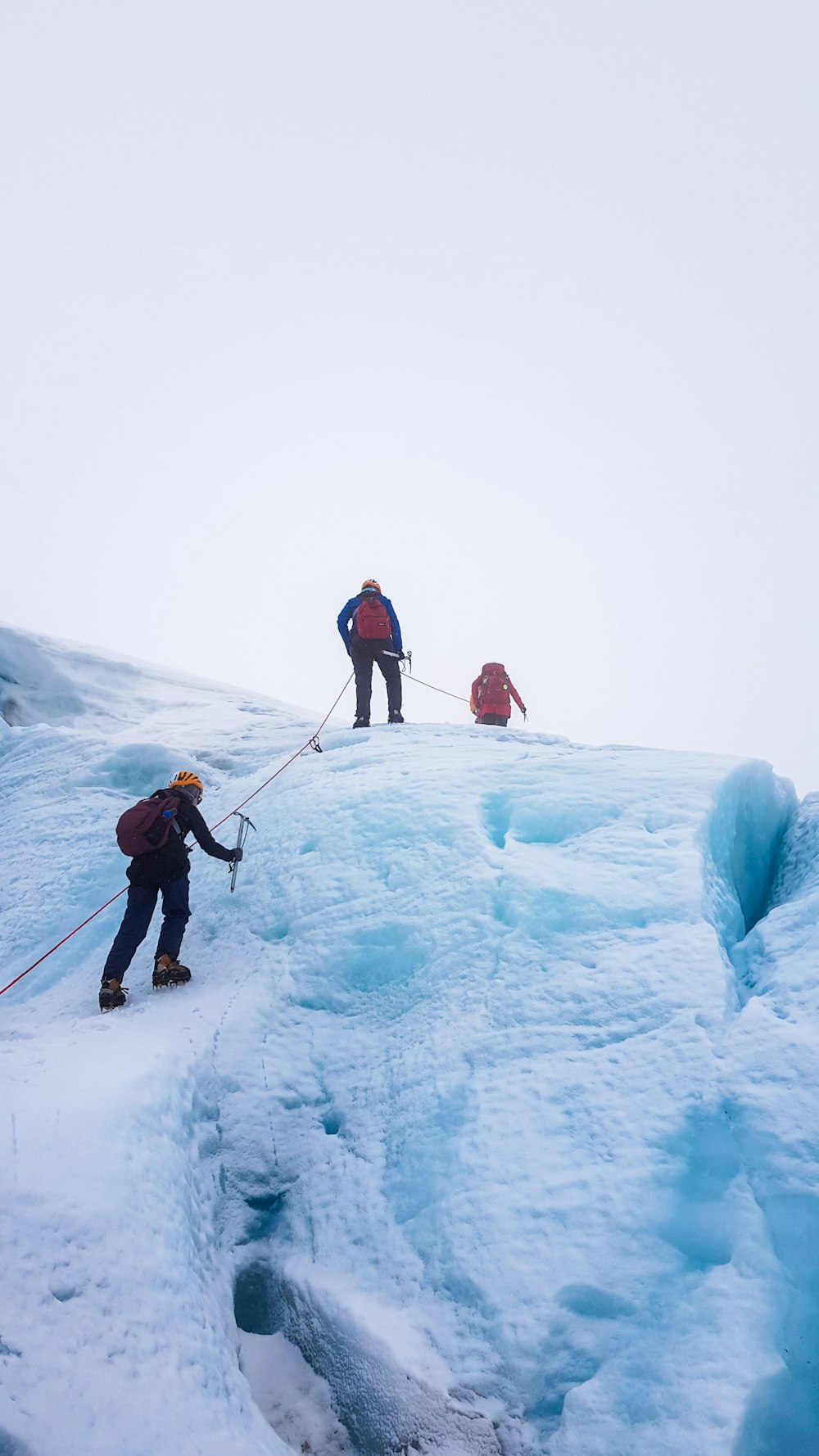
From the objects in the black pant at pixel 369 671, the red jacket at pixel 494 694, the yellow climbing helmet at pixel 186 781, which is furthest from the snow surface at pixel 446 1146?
the red jacket at pixel 494 694

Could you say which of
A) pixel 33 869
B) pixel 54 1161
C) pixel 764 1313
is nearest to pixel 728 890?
pixel 764 1313

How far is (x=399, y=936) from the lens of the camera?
16.3 feet

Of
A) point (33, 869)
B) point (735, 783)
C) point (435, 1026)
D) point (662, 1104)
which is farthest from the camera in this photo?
point (33, 869)

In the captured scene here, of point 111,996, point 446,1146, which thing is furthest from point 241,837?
point 446,1146

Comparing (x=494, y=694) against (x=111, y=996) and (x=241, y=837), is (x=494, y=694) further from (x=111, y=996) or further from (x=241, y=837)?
(x=111, y=996)

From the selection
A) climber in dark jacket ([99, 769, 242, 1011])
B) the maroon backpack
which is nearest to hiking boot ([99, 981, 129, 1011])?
climber in dark jacket ([99, 769, 242, 1011])

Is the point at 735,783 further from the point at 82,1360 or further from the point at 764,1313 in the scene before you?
the point at 82,1360

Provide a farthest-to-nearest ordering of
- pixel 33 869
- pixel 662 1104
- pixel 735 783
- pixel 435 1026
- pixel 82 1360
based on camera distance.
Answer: pixel 33 869 < pixel 735 783 < pixel 435 1026 < pixel 662 1104 < pixel 82 1360

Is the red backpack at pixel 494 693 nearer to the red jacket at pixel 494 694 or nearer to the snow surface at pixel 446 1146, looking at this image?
the red jacket at pixel 494 694

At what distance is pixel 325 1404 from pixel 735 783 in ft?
15.1

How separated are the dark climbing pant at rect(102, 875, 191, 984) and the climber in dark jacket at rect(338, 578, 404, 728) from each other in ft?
12.5

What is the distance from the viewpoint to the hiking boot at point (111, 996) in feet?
15.9

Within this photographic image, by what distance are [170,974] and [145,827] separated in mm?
1012

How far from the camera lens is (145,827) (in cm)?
531
